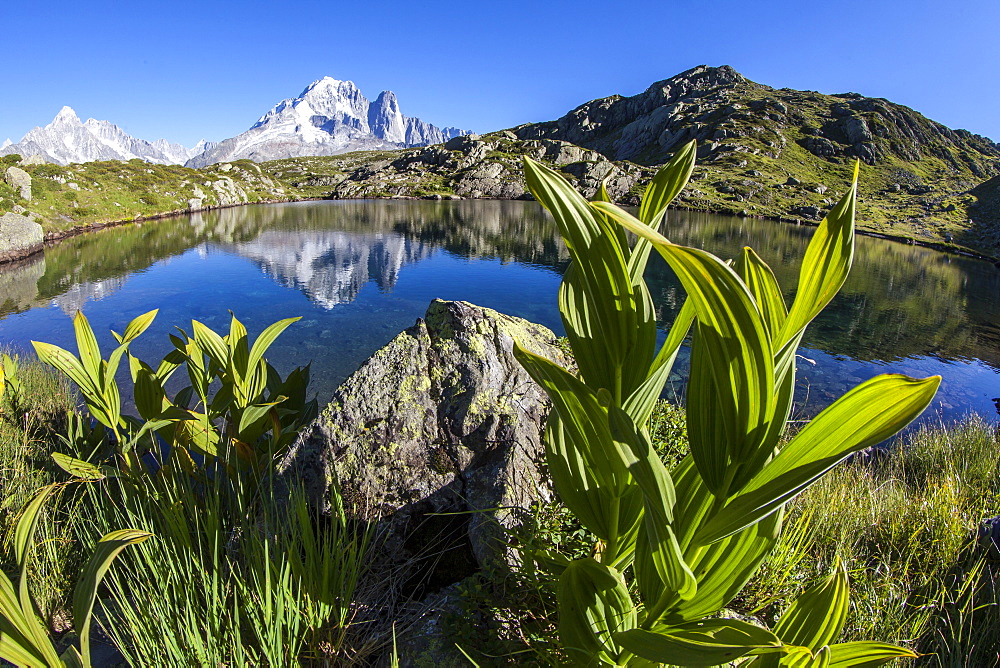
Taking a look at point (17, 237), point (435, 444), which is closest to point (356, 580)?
point (435, 444)

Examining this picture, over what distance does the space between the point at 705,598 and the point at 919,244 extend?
202ft

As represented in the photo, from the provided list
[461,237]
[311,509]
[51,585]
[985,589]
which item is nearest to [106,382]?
[51,585]

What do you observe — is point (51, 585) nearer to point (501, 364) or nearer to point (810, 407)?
point (501, 364)

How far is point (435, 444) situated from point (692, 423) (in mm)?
2447

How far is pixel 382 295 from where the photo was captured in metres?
18.5

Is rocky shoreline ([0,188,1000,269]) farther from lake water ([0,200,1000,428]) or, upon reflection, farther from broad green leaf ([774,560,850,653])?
broad green leaf ([774,560,850,653])

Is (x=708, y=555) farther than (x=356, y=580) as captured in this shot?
No

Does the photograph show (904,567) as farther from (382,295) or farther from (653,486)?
(382,295)

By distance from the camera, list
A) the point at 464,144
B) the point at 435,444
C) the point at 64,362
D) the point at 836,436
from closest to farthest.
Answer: the point at 836,436, the point at 435,444, the point at 64,362, the point at 464,144

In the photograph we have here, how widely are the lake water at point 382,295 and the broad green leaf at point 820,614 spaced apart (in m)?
4.71

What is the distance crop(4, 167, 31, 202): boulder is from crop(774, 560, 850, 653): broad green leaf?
1718 inches

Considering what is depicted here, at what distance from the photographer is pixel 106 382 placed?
371 centimetres

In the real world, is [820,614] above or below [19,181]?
below

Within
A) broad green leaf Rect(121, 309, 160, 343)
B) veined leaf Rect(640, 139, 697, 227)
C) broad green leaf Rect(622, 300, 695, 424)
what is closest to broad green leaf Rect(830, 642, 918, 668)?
broad green leaf Rect(622, 300, 695, 424)
